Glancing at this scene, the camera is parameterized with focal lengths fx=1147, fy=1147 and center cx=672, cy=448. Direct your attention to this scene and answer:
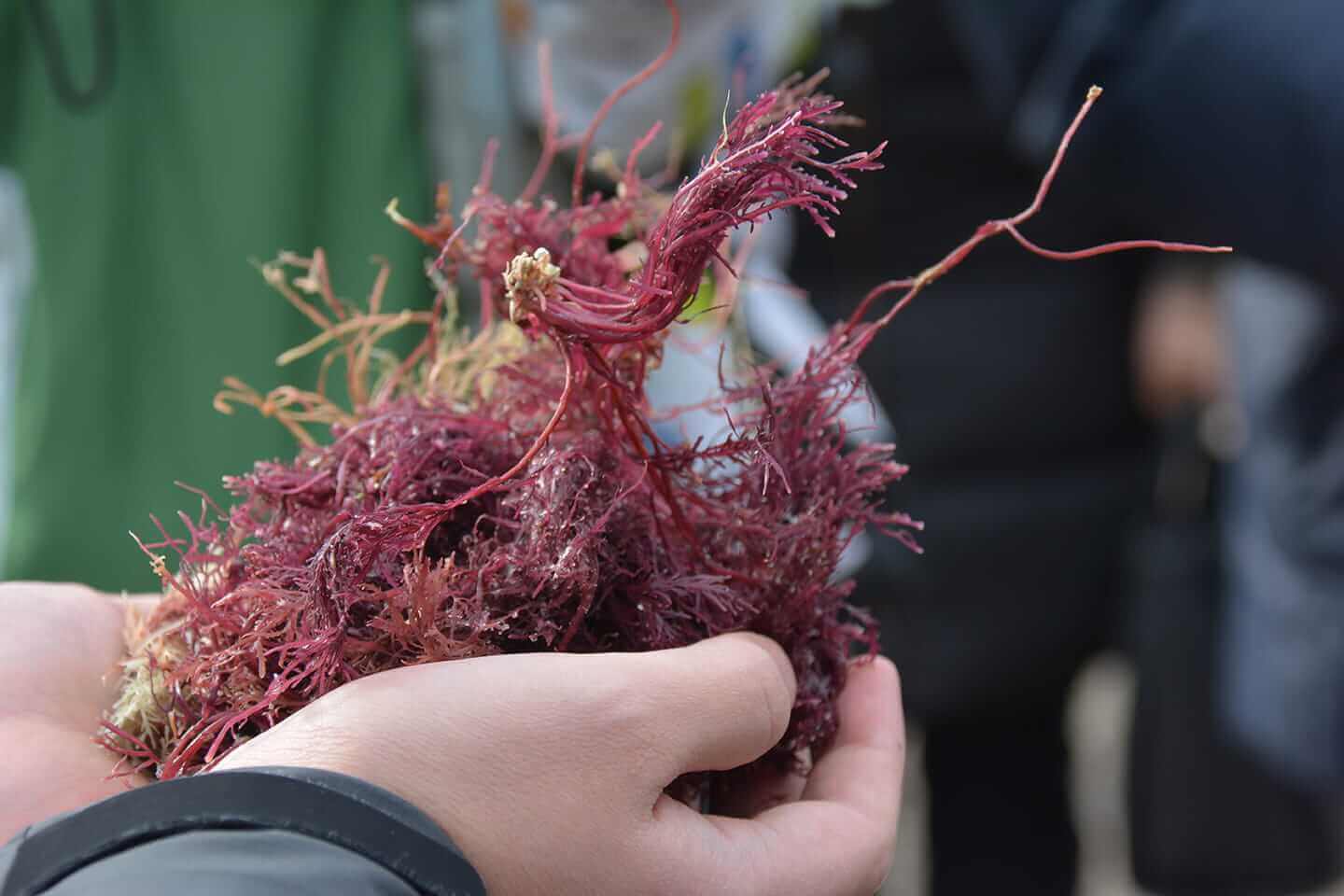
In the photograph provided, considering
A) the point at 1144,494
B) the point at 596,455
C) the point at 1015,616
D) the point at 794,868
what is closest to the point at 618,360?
the point at 596,455

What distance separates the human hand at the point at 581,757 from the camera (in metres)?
0.57

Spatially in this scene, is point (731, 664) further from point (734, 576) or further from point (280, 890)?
point (280, 890)

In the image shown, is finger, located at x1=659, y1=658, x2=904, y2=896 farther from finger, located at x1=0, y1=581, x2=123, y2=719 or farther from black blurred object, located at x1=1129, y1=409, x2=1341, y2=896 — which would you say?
black blurred object, located at x1=1129, y1=409, x2=1341, y2=896

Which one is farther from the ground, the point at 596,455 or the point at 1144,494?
the point at 596,455

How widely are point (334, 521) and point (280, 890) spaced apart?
0.23m

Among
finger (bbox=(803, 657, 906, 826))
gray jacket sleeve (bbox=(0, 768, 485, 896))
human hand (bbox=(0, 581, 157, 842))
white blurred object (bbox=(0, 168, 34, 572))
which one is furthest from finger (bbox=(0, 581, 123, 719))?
white blurred object (bbox=(0, 168, 34, 572))

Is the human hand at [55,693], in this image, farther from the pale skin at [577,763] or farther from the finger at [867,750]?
the finger at [867,750]

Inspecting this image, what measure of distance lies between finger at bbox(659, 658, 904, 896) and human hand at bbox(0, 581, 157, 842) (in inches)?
14.5

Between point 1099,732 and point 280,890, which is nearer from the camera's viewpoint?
point 280,890

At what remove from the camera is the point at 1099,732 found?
3357 mm

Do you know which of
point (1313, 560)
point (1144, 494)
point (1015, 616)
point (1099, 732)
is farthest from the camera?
point (1099, 732)

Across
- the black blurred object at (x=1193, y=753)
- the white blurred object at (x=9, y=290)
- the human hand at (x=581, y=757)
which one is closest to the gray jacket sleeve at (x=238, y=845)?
the human hand at (x=581, y=757)

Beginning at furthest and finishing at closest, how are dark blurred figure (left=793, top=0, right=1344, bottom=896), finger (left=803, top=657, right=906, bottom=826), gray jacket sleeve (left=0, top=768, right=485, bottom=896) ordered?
dark blurred figure (left=793, top=0, right=1344, bottom=896) < finger (left=803, top=657, right=906, bottom=826) < gray jacket sleeve (left=0, top=768, right=485, bottom=896)

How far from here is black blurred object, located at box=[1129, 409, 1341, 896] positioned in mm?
1904
